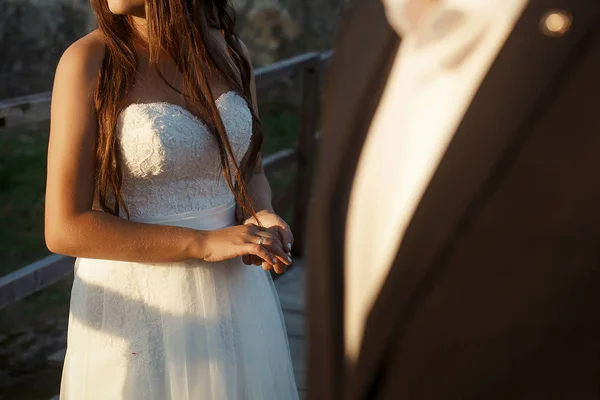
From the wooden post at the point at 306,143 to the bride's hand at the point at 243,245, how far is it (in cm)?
345

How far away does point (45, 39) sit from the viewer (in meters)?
11.3

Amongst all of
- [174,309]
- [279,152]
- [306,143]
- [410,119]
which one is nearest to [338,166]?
[410,119]

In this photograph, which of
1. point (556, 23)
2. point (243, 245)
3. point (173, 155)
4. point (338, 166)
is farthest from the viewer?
point (173, 155)

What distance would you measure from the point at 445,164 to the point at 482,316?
0.13 meters

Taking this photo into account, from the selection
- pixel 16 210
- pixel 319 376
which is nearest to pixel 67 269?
pixel 319 376

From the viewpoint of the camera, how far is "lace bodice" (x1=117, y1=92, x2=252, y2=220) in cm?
236

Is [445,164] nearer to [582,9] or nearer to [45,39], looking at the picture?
[582,9]

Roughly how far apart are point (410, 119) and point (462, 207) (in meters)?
0.10

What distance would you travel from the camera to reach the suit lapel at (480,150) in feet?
2.55

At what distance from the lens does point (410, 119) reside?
2.82 ft

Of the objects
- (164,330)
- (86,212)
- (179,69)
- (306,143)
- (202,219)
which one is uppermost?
(179,69)

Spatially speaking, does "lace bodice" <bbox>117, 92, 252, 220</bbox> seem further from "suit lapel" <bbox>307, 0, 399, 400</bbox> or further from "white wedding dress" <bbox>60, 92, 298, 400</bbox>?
"suit lapel" <bbox>307, 0, 399, 400</bbox>

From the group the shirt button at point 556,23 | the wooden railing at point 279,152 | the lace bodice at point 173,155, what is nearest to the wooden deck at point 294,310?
the wooden railing at point 279,152

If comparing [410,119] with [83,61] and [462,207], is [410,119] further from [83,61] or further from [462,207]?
[83,61]
